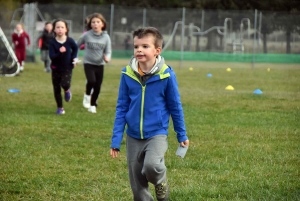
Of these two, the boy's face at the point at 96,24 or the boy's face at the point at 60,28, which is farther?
the boy's face at the point at 96,24

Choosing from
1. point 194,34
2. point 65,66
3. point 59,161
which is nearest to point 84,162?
point 59,161

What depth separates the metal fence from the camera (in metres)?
31.2

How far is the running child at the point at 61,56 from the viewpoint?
11.5 m

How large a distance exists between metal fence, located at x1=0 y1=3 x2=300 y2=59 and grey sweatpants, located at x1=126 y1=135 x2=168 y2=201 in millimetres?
25812

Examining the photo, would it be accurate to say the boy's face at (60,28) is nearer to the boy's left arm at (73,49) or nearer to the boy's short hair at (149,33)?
the boy's left arm at (73,49)

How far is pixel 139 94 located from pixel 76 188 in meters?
1.43

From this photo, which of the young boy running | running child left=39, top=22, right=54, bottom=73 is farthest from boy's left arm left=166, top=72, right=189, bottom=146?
running child left=39, top=22, right=54, bottom=73

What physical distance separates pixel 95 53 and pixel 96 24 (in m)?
0.54

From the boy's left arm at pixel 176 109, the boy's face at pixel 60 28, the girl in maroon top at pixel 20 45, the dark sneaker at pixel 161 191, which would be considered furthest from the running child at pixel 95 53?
the girl in maroon top at pixel 20 45

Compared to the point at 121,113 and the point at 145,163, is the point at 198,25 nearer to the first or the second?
the point at 121,113

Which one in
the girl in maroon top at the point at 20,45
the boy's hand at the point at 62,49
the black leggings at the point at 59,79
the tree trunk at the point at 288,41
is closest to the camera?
the boy's hand at the point at 62,49

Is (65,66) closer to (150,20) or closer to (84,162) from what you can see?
(84,162)

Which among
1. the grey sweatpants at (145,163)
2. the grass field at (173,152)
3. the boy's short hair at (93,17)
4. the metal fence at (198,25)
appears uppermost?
the metal fence at (198,25)

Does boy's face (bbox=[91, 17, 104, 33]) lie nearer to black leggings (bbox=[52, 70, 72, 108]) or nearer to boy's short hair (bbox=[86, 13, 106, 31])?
boy's short hair (bbox=[86, 13, 106, 31])
